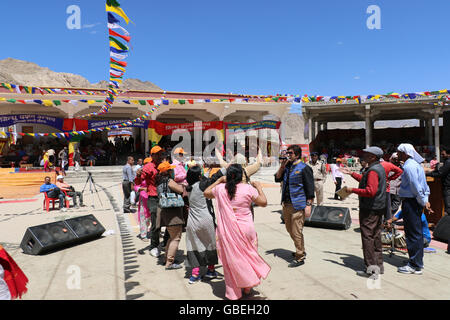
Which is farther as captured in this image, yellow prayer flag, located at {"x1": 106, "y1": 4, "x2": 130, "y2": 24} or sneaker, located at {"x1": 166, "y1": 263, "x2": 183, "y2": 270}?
yellow prayer flag, located at {"x1": 106, "y1": 4, "x2": 130, "y2": 24}

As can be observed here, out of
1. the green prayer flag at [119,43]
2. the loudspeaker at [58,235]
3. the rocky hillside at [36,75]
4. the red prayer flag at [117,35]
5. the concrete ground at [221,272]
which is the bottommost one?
the concrete ground at [221,272]

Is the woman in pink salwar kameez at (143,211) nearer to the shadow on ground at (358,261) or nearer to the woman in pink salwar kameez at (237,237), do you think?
the woman in pink salwar kameez at (237,237)

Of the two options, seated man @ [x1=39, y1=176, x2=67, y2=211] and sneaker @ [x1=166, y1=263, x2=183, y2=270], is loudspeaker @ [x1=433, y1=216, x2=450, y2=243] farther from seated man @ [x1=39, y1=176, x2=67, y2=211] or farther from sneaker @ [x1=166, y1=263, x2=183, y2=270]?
seated man @ [x1=39, y1=176, x2=67, y2=211]

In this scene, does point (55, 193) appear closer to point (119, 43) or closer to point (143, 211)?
point (119, 43)

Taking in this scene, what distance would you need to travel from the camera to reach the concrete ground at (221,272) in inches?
146

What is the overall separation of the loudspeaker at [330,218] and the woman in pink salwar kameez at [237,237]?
12.6 feet

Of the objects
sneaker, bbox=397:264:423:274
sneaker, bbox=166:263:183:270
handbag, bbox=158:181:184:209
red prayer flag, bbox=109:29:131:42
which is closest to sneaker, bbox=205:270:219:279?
sneaker, bbox=166:263:183:270

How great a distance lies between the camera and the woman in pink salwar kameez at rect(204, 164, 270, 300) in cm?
340

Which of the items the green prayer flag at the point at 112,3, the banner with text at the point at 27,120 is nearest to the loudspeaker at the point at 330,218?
the green prayer flag at the point at 112,3

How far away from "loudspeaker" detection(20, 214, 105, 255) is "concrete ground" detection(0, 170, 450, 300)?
0.41 feet

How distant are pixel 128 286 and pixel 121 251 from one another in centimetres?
168

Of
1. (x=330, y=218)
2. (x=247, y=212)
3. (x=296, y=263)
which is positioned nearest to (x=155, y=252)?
(x=296, y=263)
